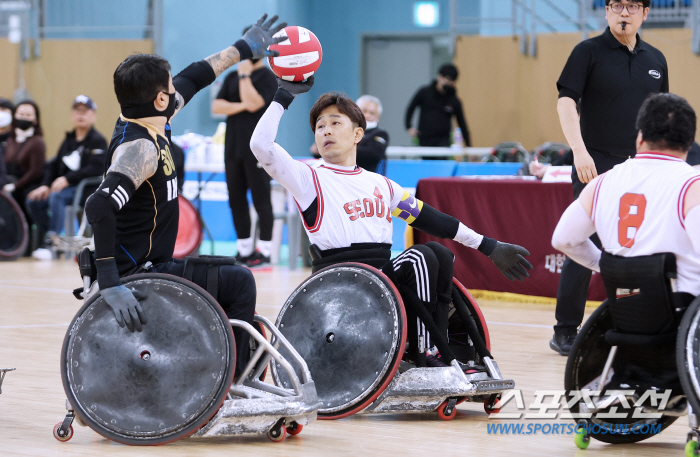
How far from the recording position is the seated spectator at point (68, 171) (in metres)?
9.84

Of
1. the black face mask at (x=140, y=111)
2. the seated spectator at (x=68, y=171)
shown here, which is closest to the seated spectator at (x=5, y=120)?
the seated spectator at (x=68, y=171)

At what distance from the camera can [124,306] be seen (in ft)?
10.0

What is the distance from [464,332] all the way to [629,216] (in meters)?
1.14

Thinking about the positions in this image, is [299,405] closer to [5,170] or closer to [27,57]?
[5,170]

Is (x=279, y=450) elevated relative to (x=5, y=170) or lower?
lower

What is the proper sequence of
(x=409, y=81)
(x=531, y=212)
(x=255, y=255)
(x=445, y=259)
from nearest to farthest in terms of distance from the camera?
(x=445, y=259)
(x=531, y=212)
(x=255, y=255)
(x=409, y=81)

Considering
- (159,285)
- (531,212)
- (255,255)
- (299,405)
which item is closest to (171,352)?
(159,285)

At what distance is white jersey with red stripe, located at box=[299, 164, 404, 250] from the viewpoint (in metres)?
3.83

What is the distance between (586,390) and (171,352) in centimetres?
131

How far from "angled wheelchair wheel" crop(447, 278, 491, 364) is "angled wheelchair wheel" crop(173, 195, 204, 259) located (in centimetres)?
551

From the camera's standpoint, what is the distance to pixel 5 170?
10.2 meters

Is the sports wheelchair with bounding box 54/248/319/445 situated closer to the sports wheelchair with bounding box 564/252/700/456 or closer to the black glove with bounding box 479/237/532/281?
the sports wheelchair with bounding box 564/252/700/456

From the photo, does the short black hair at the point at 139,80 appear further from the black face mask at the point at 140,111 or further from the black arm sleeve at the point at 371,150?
the black arm sleeve at the point at 371,150

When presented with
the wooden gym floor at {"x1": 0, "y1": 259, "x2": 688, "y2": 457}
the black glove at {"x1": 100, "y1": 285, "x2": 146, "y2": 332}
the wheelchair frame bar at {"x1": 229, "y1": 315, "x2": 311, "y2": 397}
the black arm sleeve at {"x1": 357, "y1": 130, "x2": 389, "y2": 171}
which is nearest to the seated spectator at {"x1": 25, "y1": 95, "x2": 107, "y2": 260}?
the black arm sleeve at {"x1": 357, "y1": 130, "x2": 389, "y2": 171}
